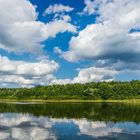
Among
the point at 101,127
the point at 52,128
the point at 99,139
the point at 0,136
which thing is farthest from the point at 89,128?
the point at 0,136

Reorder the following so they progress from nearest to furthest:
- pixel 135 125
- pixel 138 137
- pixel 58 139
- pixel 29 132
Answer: pixel 58 139 < pixel 138 137 < pixel 29 132 < pixel 135 125

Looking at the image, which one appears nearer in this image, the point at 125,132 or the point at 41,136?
the point at 41,136

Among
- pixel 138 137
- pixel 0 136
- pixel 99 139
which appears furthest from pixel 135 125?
pixel 0 136

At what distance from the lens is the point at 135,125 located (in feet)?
218

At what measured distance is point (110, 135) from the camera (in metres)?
52.8

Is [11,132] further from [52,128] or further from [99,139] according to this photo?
[99,139]

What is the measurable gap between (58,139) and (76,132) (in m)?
8.28

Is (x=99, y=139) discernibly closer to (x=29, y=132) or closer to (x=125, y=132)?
(x=125, y=132)

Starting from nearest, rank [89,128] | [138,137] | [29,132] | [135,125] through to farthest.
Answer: [138,137]
[29,132]
[89,128]
[135,125]

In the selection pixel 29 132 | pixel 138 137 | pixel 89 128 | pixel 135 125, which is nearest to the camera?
pixel 138 137

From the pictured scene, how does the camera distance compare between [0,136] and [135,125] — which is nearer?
[0,136]

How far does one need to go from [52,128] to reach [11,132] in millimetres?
8701

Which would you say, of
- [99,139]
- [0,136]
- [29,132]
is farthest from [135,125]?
[0,136]

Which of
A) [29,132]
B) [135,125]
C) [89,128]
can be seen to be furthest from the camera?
[135,125]
